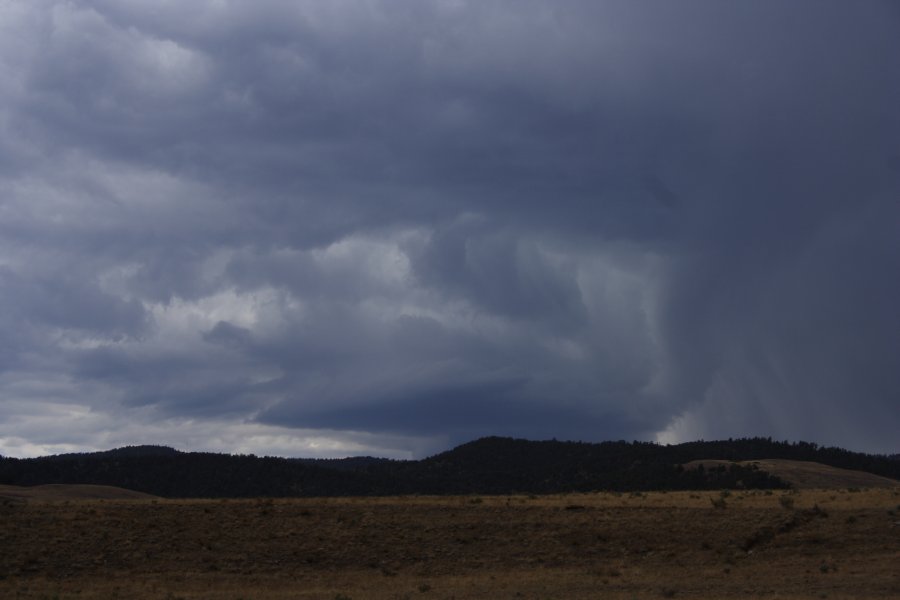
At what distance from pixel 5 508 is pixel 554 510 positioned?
32.2 metres

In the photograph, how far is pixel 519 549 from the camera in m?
49.3

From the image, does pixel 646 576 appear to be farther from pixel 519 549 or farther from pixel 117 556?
pixel 117 556

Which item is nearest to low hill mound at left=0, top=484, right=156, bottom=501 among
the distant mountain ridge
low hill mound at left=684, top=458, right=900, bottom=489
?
the distant mountain ridge

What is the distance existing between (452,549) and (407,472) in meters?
117

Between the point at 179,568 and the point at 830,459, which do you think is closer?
the point at 179,568

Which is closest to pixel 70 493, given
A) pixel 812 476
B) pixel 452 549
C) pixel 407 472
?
pixel 452 549

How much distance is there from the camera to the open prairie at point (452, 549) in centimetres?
4138

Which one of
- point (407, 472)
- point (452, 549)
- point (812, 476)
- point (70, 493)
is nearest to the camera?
point (452, 549)

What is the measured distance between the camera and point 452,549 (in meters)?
49.5

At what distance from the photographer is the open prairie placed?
4138 centimetres

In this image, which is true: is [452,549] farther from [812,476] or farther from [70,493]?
[812,476]

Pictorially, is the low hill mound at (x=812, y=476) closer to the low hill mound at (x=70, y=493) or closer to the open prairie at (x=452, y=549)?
the open prairie at (x=452, y=549)

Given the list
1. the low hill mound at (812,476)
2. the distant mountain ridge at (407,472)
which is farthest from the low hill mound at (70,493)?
the low hill mound at (812,476)

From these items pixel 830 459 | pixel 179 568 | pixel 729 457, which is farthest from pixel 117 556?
pixel 830 459
